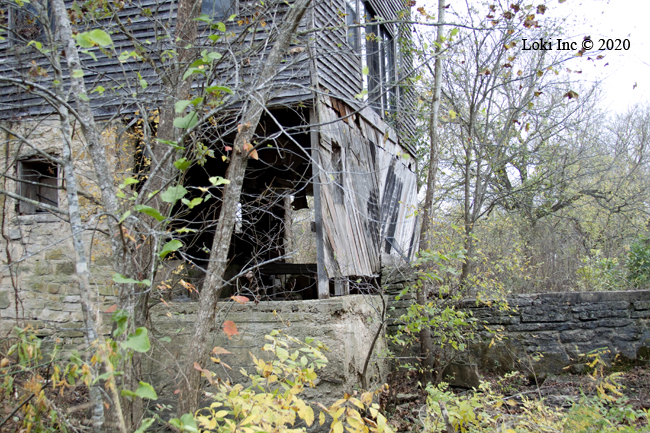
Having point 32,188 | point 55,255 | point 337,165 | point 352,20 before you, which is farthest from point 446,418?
point 352,20

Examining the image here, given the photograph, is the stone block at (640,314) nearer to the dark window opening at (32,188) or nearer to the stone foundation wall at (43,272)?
the stone foundation wall at (43,272)

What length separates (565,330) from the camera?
7.21 meters

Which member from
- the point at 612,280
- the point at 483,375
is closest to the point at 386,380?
the point at 483,375

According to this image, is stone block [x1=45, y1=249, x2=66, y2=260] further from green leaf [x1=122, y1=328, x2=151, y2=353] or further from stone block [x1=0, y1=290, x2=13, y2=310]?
green leaf [x1=122, y1=328, x2=151, y2=353]

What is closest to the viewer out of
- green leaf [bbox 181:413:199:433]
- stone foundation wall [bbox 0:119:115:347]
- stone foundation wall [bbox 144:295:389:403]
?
green leaf [bbox 181:413:199:433]

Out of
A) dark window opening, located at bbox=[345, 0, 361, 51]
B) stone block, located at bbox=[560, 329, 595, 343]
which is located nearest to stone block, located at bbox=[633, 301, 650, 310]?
stone block, located at bbox=[560, 329, 595, 343]

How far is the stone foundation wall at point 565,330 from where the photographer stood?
7.04 meters

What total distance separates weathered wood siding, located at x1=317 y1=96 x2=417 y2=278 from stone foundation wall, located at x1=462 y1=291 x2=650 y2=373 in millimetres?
2166

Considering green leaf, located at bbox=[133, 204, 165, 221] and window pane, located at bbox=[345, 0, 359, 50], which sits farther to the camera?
window pane, located at bbox=[345, 0, 359, 50]

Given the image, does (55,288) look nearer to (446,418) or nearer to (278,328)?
(278,328)

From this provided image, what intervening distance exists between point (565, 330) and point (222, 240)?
6.19m

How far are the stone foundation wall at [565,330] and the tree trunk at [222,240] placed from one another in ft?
16.3

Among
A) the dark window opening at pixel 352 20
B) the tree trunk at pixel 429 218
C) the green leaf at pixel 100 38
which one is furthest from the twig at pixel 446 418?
the dark window opening at pixel 352 20

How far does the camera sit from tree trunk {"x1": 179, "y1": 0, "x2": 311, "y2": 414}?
3.12 meters
